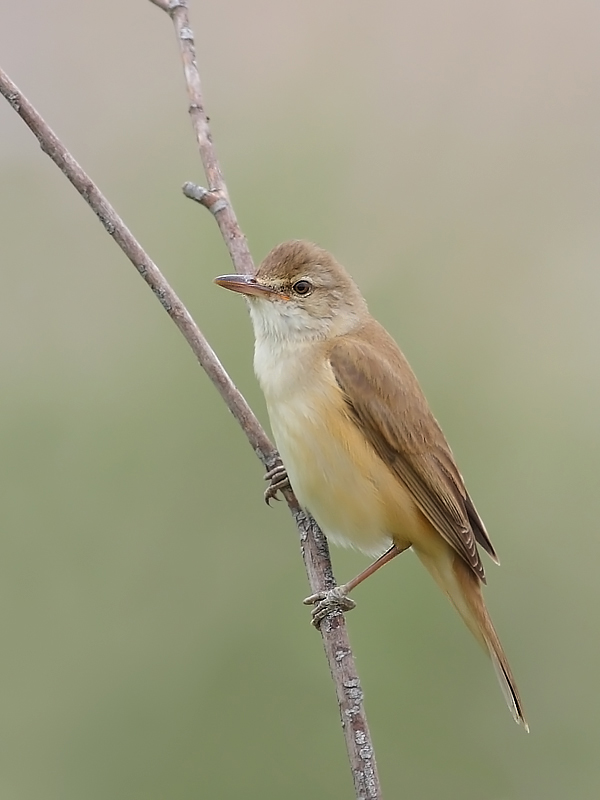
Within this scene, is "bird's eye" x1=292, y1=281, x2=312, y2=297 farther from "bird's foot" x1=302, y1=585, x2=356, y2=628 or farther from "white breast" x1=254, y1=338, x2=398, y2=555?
"bird's foot" x1=302, y1=585, x2=356, y2=628

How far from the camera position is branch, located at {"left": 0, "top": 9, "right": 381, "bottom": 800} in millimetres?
2320

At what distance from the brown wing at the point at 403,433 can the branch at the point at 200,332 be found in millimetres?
296

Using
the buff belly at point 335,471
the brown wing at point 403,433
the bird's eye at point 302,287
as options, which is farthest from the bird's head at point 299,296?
the buff belly at point 335,471

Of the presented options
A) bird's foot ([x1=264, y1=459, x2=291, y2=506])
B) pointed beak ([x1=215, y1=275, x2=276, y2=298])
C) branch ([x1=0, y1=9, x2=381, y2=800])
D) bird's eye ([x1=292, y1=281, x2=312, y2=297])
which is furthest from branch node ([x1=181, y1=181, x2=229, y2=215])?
bird's foot ([x1=264, y1=459, x2=291, y2=506])

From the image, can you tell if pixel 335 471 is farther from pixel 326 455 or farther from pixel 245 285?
pixel 245 285

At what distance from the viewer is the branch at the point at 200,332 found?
2320mm

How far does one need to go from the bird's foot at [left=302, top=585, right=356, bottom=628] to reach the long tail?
46cm

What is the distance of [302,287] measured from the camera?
124 inches

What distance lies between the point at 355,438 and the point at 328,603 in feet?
1.65

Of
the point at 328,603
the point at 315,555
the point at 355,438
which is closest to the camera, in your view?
the point at 328,603

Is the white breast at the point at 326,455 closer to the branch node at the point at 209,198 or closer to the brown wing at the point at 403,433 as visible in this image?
the brown wing at the point at 403,433

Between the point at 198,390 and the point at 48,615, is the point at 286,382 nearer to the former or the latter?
the point at 198,390

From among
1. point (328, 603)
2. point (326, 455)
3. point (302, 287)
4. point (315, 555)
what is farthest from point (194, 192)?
point (328, 603)

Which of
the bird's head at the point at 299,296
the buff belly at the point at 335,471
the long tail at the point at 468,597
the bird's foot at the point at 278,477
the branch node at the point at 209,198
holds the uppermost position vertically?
the branch node at the point at 209,198
